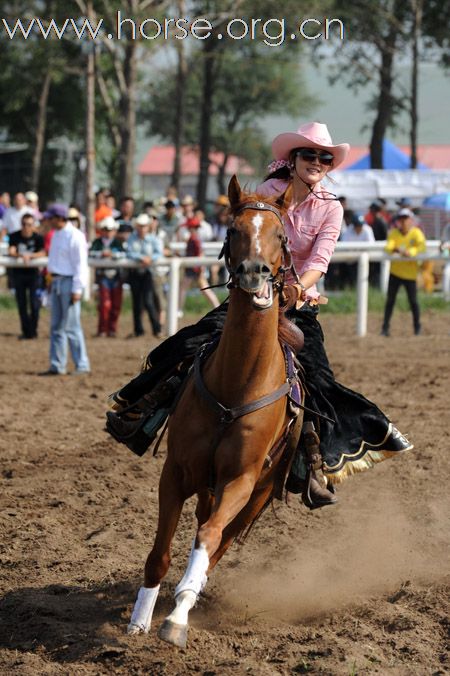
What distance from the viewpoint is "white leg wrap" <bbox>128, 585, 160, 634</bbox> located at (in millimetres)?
5605

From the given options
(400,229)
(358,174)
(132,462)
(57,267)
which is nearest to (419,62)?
(358,174)

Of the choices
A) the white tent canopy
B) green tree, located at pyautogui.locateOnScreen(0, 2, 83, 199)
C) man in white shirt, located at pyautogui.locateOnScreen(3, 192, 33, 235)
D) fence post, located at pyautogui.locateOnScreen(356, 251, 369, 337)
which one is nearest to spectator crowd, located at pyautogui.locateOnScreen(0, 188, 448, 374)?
fence post, located at pyautogui.locateOnScreen(356, 251, 369, 337)

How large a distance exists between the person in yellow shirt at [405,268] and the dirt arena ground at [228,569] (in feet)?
20.5

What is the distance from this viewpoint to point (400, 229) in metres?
18.0

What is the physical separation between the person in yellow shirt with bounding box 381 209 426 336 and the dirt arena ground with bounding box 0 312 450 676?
6.25 m

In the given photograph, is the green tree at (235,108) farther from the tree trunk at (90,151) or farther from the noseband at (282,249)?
the noseband at (282,249)

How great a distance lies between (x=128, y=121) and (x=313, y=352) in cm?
2065

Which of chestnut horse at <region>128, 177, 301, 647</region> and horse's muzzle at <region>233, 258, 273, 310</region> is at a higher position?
horse's muzzle at <region>233, 258, 273, 310</region>

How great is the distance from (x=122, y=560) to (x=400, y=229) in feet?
39.3

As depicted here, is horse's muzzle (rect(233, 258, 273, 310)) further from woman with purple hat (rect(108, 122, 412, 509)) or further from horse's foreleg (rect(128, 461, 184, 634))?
horse's foreleg (rect(128, 461, 184, 634))

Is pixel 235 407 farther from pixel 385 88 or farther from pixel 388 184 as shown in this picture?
pixel 385 88

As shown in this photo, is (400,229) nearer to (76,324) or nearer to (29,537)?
(76,324)

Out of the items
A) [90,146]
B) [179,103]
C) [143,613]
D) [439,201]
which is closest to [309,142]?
[143,613]

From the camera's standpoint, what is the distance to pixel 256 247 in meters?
4.92
